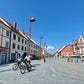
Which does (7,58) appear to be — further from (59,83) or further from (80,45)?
(80,45)

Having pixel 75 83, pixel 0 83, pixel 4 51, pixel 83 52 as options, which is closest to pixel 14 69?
pixel 0 83

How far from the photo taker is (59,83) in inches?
210

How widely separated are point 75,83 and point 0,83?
4779mm

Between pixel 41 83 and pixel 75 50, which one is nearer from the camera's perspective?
pixel 41 83

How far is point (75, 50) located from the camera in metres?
60.5

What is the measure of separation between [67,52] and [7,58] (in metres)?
54.9

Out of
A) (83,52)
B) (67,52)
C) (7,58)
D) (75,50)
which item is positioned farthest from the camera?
(67,52)

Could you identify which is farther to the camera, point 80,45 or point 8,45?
point 80,45

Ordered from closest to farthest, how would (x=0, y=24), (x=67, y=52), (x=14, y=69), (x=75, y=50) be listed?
(x=14, y=69)
(x=0, y=24)
(x=75, y=50)
(x=67, y=52)

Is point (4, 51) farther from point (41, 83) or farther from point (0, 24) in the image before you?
point (41, 83)

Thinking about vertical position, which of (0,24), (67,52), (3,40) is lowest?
(67,52)

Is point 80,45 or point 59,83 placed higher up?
point 80,45

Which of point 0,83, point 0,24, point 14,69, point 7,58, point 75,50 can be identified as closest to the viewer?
point 0,83

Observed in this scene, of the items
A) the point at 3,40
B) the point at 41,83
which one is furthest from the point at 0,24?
the point at 41,83
